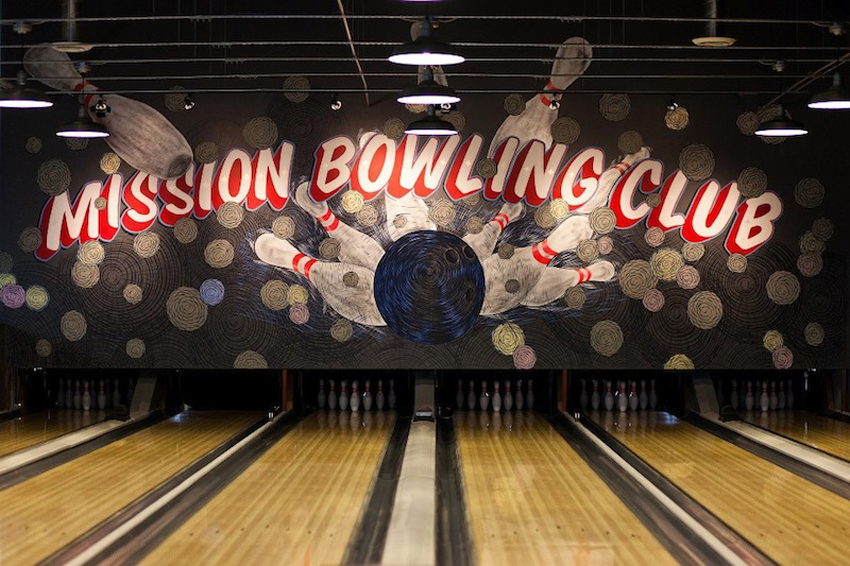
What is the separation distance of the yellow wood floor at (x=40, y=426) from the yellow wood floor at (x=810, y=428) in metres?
4.63

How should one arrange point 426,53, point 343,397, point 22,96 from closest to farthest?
point 426,53, point 22,96, point 343,397

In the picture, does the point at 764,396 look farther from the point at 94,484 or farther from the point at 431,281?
the point at 94,484

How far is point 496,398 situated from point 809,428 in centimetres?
221

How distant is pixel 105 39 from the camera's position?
8.20 m

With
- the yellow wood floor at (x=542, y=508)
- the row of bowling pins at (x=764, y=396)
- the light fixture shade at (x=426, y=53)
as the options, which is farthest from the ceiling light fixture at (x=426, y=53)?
the row of bowling pins at (x=764, y=396)

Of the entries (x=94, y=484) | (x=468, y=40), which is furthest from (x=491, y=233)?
(x=94, y=484)

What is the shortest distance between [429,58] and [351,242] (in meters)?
3.53

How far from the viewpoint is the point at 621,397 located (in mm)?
8430

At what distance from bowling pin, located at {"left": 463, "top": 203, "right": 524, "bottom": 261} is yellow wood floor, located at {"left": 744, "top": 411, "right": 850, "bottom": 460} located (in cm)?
217

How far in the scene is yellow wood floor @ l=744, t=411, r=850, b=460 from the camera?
6.88m

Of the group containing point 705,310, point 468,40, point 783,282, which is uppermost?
point 468,40

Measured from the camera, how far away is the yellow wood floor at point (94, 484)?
4.65 metres

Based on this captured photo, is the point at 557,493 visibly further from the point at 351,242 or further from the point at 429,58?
the point at 351,242

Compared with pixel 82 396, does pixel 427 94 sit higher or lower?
higher
